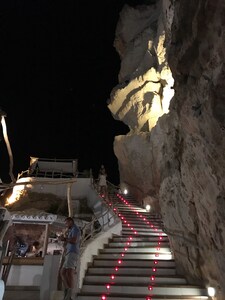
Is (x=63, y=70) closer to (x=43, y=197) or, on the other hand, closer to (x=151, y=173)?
(x=43, y=197)

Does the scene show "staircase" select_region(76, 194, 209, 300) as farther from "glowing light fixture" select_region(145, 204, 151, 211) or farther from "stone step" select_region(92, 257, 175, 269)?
"glowing light fixture" select_region(145, 204, 151, 211)

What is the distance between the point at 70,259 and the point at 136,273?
3.29m

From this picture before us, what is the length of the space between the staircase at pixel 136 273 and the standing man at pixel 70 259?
1.55m

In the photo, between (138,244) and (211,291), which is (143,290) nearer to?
(211,291)

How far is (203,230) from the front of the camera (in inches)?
254

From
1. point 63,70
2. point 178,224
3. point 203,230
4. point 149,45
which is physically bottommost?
point 203,230

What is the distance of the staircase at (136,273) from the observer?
697 centimetres

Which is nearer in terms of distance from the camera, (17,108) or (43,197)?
(43,197)

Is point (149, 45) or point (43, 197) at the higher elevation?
point (149, 45)

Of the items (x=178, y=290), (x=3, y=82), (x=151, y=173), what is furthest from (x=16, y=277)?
(x=3, y=82)

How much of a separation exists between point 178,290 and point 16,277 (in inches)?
171

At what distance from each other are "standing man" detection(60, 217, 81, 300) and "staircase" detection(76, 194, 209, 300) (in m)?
1.55

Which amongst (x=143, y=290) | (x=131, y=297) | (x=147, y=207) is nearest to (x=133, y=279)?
(x=143, y=290)

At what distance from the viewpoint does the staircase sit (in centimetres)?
697
